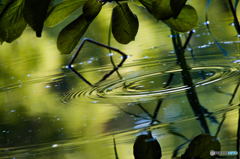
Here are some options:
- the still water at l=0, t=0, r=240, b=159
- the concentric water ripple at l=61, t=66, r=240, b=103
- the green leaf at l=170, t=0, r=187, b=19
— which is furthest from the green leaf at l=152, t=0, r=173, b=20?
the concentric water ripple at l=61, t=66, r=240, b=103

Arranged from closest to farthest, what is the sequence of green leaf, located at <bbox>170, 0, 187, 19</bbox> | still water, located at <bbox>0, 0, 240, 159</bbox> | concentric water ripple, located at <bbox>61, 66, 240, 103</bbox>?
green leaf, located at <bbox>170, 0, 187, 19</bbox>, still water, located at <bbox>0, 0, 240, 159</bbox>, concentric water ripple, located at <bbox>61, 66, 240, 103</bbox>

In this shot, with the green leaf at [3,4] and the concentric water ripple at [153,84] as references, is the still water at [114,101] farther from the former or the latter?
the green leaf at [3,4]

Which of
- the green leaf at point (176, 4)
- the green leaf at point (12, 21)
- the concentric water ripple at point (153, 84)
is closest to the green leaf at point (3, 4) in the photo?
the green leaf at point (12, 21)

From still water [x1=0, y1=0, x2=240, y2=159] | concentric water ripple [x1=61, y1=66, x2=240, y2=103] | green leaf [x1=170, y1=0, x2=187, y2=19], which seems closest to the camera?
green leaf [x1=170, y1=0, x2=187, y2=19]

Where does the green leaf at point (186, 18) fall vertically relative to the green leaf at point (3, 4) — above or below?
below

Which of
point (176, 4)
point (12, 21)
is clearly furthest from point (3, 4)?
point (176, 4)

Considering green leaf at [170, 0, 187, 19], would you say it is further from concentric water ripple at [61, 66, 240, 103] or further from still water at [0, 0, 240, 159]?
concentric water ripple at [61, 66, 240, 103]
